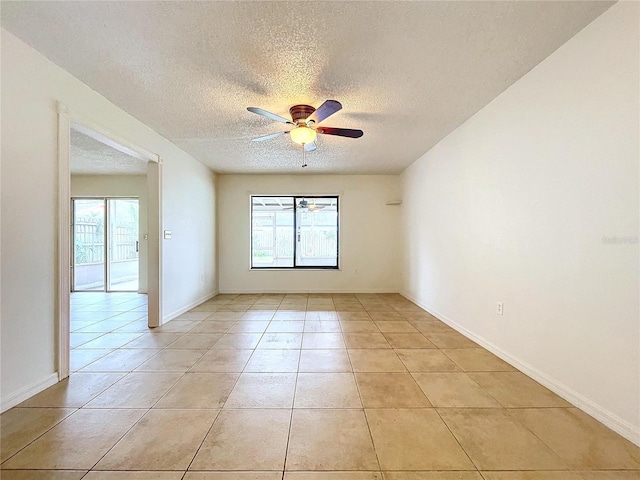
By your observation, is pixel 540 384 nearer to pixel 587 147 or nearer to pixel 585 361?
pixel 585 361

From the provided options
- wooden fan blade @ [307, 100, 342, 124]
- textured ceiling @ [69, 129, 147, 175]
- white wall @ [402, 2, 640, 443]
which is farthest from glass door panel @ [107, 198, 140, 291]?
white wall @ [402, 2, 640, 443]

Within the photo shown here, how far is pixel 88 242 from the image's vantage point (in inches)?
248

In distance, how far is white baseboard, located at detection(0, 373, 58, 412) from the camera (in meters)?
1.74

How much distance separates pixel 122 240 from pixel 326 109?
6363 mm

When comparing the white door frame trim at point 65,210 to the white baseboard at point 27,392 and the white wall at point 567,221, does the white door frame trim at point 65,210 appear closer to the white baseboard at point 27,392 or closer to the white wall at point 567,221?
the white baseboard at point 27,392

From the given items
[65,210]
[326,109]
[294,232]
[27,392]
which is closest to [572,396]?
[326,109]

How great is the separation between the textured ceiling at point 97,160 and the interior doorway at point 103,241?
664 mm

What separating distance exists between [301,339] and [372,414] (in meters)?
1.41

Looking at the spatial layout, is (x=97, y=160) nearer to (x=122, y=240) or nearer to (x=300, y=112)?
(x=122, y=240)

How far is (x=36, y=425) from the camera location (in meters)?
1.61

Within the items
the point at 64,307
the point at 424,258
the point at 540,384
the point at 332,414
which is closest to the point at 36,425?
the point at 64,307

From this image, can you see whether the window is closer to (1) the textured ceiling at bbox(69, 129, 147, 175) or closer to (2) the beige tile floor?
(1) the textured ceiling at bbox(69, 129, 147, 175)

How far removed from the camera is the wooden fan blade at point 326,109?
2.17 meters

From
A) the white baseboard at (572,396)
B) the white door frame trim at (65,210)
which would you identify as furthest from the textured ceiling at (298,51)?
the white baseboard at (572,396)
